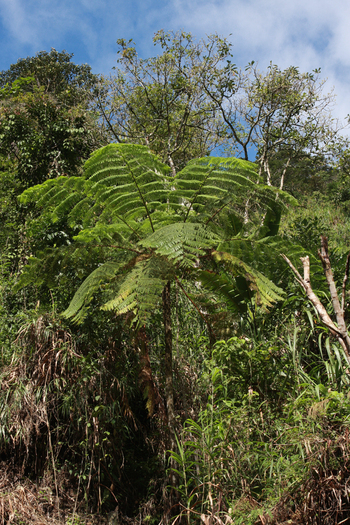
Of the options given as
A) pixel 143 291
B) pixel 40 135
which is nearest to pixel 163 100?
pixel 40 135

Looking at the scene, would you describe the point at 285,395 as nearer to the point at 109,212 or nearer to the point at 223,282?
the point at 223,282

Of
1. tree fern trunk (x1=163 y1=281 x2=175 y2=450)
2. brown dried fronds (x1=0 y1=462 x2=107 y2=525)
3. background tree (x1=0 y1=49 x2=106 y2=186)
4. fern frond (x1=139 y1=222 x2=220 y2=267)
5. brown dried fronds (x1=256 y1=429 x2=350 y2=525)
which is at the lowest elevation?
brown dried fronds (x1=0 y1=462 x2=107 y2=525)

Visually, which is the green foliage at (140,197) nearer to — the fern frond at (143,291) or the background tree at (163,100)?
the fern frond at (143,291)

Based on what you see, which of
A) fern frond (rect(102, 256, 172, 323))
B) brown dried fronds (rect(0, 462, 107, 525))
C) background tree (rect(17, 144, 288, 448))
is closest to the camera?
fern frond (rect(102, 256, 172, 323))

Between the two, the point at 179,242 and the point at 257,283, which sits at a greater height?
the point at 179,242

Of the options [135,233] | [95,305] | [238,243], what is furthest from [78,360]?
[238,243]

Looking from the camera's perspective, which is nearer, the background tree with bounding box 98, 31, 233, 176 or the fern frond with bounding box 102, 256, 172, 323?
the fern frond with bounding box 102, 256, 172, 323

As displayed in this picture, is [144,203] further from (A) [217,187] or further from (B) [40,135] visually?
(B) [40,135]

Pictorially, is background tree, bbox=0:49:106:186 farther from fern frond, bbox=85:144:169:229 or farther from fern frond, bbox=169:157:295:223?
fern frond, bbox=169:157:295:223

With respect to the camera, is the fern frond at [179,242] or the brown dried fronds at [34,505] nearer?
the fern frond at [179,242]

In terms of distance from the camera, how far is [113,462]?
3441mm

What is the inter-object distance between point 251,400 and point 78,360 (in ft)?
5.61

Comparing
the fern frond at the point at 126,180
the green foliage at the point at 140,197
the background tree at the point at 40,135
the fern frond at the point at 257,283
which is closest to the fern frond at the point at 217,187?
the green foliage at the point at 140,197

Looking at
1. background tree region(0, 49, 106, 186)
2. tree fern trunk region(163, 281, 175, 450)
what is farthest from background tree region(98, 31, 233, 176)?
tree fern trunk region(163, 281, 175, 450)
